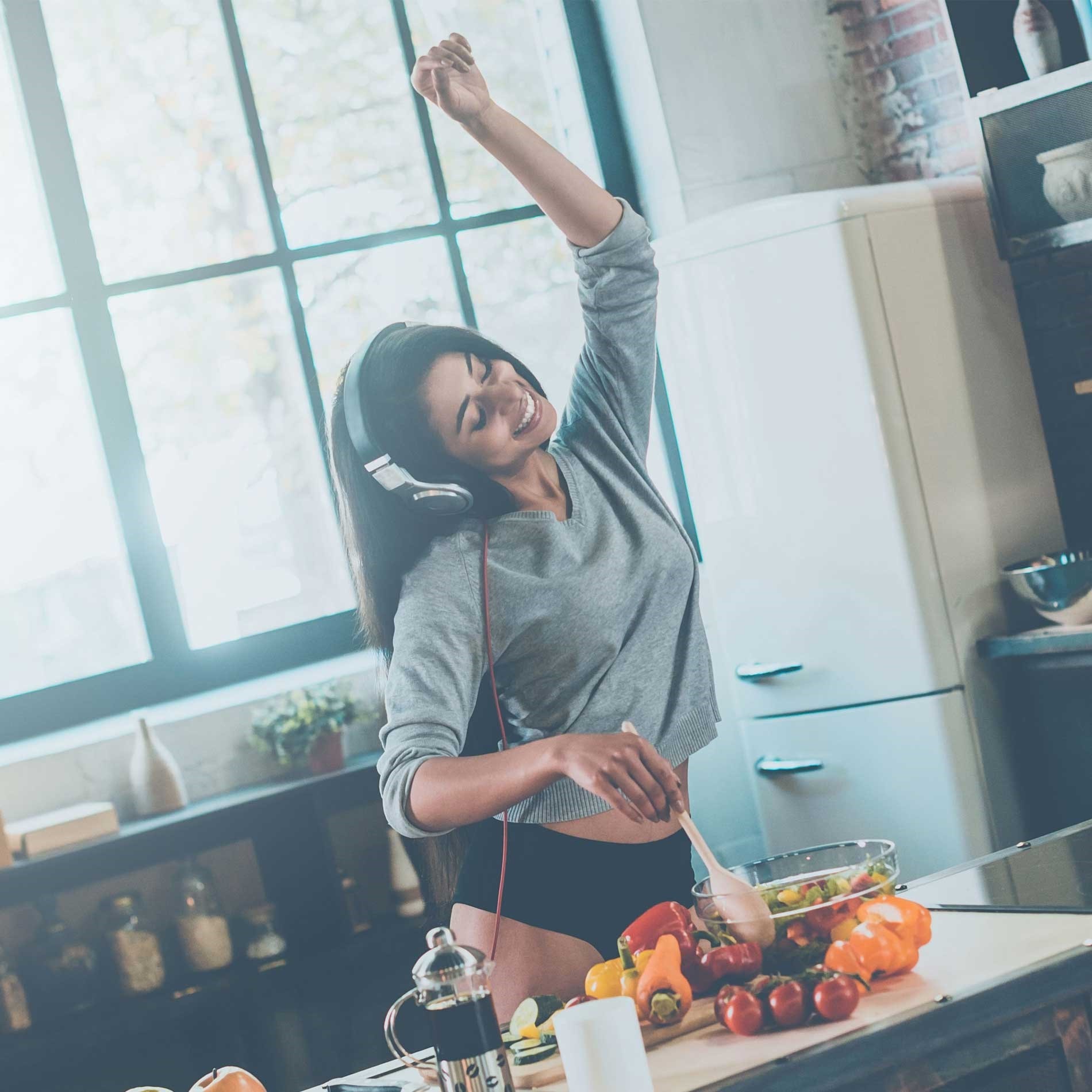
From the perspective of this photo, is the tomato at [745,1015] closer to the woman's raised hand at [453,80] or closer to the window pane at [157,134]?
the woman's raised hand at [453,80]

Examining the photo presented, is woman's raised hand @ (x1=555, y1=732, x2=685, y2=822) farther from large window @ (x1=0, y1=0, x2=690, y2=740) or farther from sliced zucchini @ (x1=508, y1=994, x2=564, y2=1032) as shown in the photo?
large window @ (x1=0, y1=0, x2=690, y2=740)

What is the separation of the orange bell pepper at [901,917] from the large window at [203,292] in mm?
2472

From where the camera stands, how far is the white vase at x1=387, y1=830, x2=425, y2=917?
3.24 meters

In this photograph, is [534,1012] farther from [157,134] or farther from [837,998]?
[157,134]

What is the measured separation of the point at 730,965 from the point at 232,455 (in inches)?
99.8

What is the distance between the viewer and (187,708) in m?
3.39

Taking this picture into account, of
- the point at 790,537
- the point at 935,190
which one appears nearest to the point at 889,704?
the point at 790,537

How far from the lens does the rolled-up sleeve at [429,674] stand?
153cm

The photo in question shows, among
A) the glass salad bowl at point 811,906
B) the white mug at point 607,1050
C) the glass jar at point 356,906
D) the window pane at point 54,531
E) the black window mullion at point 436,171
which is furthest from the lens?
the black window mullion at point 436,171

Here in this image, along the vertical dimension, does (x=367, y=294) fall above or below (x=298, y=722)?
above

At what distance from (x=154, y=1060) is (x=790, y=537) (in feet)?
5.93

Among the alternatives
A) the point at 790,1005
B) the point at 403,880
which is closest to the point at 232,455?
the point at 403,880

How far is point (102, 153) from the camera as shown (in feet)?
11.6

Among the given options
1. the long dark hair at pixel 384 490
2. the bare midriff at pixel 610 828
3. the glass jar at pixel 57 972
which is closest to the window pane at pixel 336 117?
the glass jar at pixel 57 972
